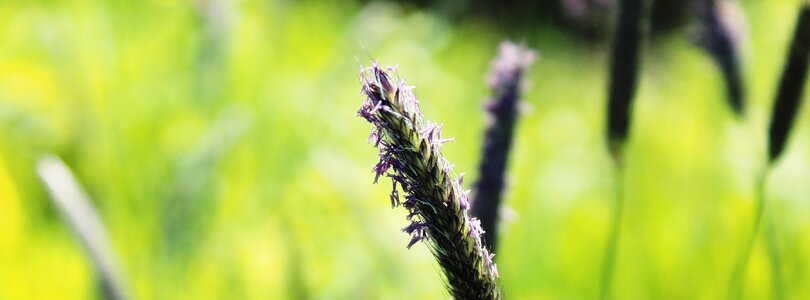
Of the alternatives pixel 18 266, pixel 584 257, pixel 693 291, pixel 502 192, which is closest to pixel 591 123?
pixel 584 257

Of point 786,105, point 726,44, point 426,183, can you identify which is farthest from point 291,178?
point 426,183

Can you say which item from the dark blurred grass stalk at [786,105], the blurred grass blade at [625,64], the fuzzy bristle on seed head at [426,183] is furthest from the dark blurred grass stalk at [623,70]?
the fuzzy bristle on seed head at [426,183]

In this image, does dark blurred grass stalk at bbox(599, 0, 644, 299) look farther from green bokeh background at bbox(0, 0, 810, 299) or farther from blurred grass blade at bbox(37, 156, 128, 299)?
blurred grass blade at bbox(37, 156, 128, 299)

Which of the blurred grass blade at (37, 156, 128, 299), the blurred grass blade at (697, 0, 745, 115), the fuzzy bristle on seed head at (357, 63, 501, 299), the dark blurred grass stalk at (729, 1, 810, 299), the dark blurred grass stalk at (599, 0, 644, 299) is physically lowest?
the fuzzy bristle on seed head at (357, 63, 501, 299)

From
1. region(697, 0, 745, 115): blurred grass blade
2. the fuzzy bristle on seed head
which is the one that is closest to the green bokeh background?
region(697, 0, 745, 115): blurred grass blade

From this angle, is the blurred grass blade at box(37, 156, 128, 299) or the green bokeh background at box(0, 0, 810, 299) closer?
the blurred grass blade at box(37, 156, 128, 299)

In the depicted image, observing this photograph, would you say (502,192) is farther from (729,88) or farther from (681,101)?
(681,101)

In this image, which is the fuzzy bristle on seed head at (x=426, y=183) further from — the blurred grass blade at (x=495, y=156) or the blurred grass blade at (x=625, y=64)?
the blurred grass blade at (x=625, y=64)

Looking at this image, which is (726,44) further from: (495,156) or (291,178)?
(291,178)
